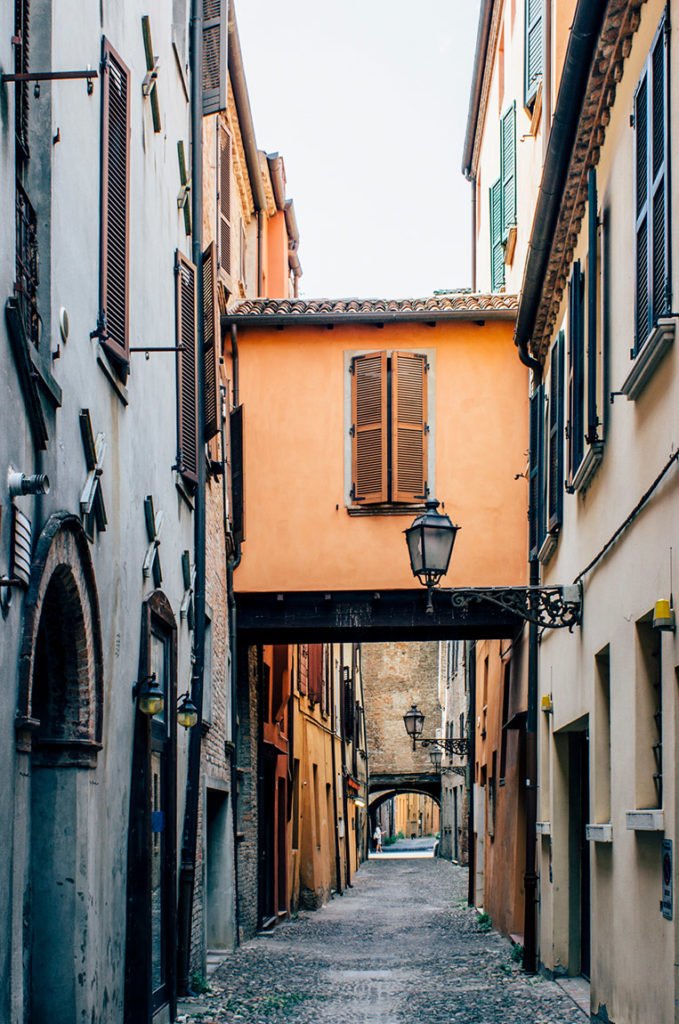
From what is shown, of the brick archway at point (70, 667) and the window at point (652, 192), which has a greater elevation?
the window at point (652, 192)

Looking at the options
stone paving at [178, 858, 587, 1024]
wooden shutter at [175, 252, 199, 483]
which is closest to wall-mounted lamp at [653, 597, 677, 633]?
stone paving at [178, 858, 587, 1024]

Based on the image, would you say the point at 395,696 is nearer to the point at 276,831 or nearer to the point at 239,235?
the point at 276,831

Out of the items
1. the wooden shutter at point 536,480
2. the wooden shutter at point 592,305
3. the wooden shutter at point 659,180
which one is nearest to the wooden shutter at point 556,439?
the wooden shutter at point 536,480

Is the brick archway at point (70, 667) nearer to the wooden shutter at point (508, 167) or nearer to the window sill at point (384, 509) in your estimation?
the window sill at point (384, 509)

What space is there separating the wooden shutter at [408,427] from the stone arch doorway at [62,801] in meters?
8.79

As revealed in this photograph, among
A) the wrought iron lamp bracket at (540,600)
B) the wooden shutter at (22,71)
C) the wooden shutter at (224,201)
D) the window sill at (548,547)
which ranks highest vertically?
the wooden shutter at (224,201)

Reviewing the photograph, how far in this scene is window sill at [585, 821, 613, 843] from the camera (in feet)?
31.2

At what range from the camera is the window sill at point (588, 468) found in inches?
383

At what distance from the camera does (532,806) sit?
15.3 metres

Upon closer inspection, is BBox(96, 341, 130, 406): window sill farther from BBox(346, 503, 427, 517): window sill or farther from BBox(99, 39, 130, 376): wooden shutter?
BBox(346, 503, 427, 517): window sill

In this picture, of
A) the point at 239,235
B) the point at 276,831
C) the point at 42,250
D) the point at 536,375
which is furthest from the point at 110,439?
the point at 276,831

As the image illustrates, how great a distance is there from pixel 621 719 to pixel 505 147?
1260 centimetres

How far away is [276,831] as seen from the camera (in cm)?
2245

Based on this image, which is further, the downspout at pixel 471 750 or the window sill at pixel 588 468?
the downspout at pixel 471 750
